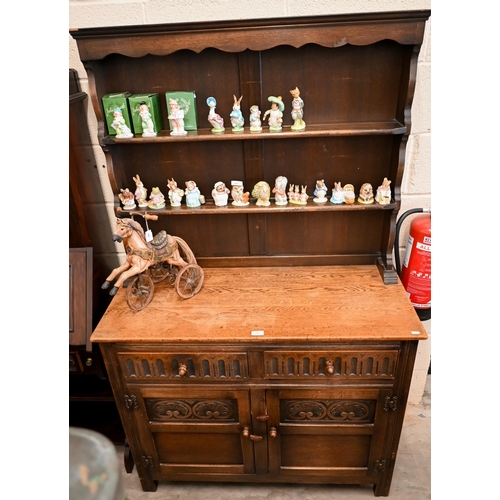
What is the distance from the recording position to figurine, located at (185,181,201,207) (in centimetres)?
171

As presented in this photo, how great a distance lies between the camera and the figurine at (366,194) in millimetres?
1674

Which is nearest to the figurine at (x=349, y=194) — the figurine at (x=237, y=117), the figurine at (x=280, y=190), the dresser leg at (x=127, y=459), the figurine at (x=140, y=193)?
the figurine at (x=280, y=190)

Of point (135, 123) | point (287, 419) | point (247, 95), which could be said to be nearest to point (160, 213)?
point (135, 123)

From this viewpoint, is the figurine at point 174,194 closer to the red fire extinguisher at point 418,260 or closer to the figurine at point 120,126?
the figurine at point 120,126

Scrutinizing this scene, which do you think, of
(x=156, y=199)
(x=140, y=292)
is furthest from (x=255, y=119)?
(x=140, y=292)

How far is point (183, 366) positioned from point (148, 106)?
102cm

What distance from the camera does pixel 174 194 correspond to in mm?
1732

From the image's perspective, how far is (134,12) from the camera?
5.24ft

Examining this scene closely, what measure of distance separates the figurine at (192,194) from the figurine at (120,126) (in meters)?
0.30

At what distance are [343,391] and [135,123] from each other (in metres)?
1.35

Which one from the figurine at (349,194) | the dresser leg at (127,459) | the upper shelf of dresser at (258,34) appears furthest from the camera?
the dresser leg at (127,459)

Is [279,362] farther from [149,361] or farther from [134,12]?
[134,12]

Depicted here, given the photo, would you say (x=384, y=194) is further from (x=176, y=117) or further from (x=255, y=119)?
(x=176, y=117)

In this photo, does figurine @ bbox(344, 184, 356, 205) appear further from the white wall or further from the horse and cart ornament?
the horse and cart ornament
